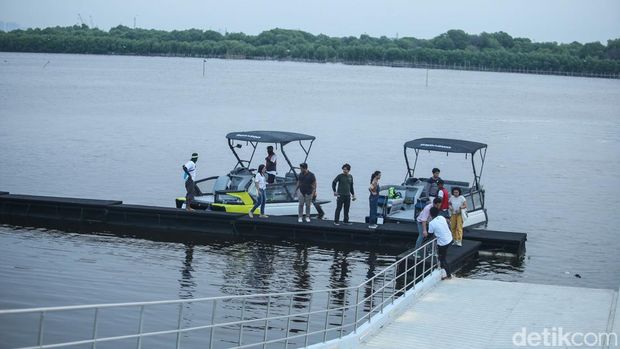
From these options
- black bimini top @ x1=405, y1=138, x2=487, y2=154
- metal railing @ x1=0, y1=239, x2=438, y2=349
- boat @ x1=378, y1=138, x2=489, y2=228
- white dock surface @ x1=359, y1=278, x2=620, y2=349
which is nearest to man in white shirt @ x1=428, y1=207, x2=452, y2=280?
metal railing @ x1=0, y1=239, x2=438, y2=349

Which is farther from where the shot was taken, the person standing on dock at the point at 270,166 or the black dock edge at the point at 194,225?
the person standing on dock at the point at 270,166

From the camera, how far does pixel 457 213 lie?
25359 millimetres

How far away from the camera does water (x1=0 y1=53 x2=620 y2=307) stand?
83.7ft

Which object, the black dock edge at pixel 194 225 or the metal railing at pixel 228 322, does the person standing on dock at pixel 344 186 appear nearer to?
the black dock edge at pixel 194 225

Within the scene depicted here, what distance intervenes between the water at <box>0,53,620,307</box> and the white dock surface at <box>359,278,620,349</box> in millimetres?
5060

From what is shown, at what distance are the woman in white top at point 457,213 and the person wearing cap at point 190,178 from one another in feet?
25.0

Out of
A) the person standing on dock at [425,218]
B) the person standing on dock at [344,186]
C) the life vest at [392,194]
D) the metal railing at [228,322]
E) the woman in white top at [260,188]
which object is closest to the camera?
the metal railing at [228,322]

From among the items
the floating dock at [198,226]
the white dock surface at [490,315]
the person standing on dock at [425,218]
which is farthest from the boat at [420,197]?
the white dock surface at [490,315]

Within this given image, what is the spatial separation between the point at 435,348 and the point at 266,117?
83070 mm

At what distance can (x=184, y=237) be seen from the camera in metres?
29.8

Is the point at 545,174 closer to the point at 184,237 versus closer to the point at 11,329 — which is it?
the point at 184,237

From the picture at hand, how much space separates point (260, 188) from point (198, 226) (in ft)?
7.40

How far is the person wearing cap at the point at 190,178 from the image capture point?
2941 cm

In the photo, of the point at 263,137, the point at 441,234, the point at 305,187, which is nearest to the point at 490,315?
the point at 441,234
